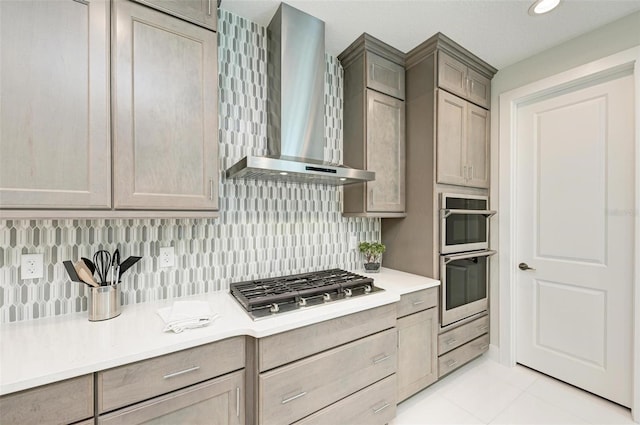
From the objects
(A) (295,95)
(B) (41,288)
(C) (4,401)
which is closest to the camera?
(C) (4,401)

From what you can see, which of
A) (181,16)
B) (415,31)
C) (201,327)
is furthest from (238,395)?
(415,31)

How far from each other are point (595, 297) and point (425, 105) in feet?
6.37

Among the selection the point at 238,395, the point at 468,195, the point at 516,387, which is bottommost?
the point at 516,387

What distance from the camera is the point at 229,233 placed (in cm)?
186

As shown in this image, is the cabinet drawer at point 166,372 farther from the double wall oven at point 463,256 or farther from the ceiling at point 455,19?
the ceiling at point 455,19

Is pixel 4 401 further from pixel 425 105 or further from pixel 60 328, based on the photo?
pixel 425 105

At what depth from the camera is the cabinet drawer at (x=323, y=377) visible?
1.30 metres

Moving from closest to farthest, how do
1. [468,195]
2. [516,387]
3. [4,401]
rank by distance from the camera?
1. [4,401]
2. [516,387]
3. [468,195]

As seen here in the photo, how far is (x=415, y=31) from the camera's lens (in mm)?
2039

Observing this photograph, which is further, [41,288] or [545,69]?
[545,69]

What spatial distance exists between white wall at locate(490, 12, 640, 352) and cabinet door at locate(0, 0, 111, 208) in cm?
293

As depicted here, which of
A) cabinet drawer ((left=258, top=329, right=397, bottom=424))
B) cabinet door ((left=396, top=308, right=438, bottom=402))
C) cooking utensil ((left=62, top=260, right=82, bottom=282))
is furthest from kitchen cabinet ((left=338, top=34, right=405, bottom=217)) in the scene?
cooking utensil ((left=62, top=260, right=82, bottom=282))

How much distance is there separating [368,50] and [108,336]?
2.39 m

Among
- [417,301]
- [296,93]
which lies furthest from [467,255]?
[296,93]
